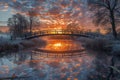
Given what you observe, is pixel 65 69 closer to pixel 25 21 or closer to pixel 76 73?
pixel 76 73

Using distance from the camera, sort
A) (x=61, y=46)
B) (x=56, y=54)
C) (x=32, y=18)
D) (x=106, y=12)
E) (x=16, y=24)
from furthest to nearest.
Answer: (x=32, y=18), (x=16, y=24), (x=61, y=46), (x=106, y=12), (x=56, y=54)

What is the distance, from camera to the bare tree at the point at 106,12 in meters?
34.0

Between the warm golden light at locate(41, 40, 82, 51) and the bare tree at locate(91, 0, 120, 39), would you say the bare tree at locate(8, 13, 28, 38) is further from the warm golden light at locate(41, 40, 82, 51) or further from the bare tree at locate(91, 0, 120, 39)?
the bare tree at locate(91, 0, 120, 39)

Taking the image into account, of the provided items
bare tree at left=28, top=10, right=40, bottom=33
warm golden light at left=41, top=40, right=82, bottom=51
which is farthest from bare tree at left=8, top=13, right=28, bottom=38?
warm golden light at left=41, top=40, right=82, bottom=51

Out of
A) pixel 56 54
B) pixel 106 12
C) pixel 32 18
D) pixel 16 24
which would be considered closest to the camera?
pixel 56 54

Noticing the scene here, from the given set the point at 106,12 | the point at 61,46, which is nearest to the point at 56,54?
the point at 106,12

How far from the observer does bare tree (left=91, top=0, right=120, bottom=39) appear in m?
34.0

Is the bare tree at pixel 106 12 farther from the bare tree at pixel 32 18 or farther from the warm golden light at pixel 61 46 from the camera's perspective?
the bare tree at pixel 32 18

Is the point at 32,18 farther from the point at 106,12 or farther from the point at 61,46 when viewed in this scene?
the point at 106,12

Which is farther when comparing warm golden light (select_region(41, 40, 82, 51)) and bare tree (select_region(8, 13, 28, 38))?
bare tree (select_region(8, 13, 28, 38))

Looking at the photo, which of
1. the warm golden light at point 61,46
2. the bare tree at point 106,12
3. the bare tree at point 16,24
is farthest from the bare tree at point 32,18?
the bare tree at point 106,12

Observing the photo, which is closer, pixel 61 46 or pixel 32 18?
pixel 61 46

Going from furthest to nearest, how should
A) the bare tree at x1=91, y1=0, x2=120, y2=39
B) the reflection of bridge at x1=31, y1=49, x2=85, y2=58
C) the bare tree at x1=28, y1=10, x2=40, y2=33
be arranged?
the bare tree at x1=28, y1=10, x2=40, y2=33, the bare tree at x1=91, y1=0, x2=120, y2=39, the reflection of bridge at x1=31, y1=49, x2=85, y2=58

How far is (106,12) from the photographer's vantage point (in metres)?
34.8
